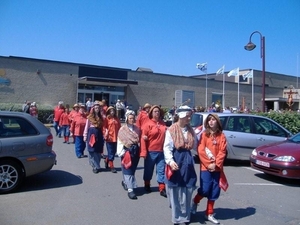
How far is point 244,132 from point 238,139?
34 centimetres

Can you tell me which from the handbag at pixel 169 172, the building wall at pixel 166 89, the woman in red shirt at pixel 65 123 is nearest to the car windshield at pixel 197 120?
the handbag at pixel 169 172

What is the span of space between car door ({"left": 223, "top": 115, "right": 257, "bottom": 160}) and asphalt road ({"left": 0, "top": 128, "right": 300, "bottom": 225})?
150 centimetres

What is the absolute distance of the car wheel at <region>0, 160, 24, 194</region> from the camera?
19.3 feet

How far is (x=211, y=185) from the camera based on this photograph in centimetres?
471

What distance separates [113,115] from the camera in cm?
804

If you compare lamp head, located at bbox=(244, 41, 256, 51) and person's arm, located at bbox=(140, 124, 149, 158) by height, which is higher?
lamp head, located at bbox=(244, 41, 256, 51)

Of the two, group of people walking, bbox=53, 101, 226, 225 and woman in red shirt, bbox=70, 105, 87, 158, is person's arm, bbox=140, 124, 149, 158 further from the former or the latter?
woman in red shirt, bbox=70, 105, 87, 158

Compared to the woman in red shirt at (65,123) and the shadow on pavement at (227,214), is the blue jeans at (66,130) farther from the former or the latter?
the shadow on pavement at (227,214)

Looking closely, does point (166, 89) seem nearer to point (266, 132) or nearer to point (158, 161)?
point (266, 132)

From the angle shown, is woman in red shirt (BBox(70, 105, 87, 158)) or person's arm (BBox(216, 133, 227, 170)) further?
woman in red shirt (BBox(70, 105, 87, 158))

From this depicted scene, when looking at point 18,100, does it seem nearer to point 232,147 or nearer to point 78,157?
point 78,157

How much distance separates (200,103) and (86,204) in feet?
98.6

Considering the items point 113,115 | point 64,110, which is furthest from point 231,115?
point 64,110

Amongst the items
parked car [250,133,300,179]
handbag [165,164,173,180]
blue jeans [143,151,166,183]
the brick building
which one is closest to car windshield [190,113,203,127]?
parked car [250,133,300,179]
